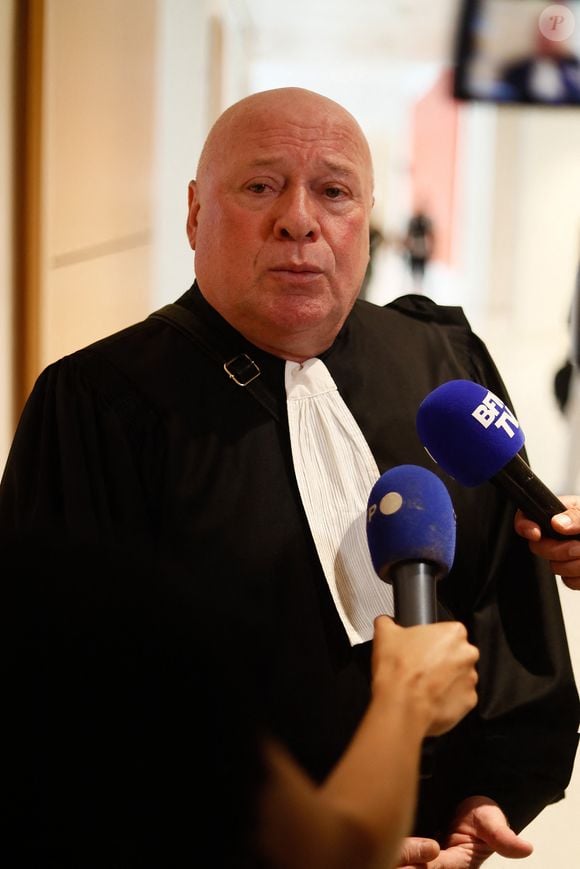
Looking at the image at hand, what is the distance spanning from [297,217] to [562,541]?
0.73 metres

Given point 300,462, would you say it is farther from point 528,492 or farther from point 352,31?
point 352,31

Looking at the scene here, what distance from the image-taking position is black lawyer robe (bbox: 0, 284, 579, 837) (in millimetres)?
1832

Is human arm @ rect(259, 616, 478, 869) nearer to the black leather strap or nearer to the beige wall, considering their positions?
the black leather strap

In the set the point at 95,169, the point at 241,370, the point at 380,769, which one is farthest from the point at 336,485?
the point at 95,169

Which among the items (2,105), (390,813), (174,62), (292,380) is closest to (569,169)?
(174,62)

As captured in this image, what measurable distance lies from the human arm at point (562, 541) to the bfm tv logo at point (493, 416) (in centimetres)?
16

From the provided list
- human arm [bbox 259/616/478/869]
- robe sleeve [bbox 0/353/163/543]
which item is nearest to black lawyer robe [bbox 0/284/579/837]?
robe sleeve [bbox 0/353/163/543]

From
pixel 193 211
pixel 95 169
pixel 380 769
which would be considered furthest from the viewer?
pixel 95 169

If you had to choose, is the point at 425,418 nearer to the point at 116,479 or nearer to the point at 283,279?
the point at 283,279

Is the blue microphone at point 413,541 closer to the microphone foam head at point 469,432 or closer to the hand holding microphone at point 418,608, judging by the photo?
the hand holding microphone at point 418,608

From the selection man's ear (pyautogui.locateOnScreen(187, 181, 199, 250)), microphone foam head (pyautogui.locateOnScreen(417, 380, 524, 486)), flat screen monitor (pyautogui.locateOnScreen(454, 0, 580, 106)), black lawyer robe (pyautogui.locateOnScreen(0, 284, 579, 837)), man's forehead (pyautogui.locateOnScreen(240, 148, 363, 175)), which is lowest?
black lawyer robe (pyautogui.locateOnScreen(0, 284, 579, 837))

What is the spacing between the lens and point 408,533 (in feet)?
4.94

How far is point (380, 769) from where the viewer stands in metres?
1.18

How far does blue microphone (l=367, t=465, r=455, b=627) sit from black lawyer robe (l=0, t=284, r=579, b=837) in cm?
26
